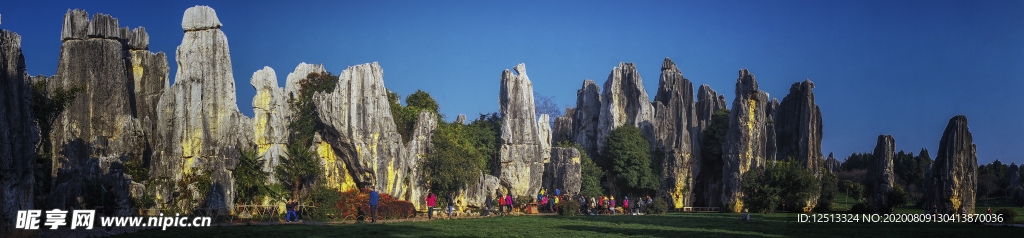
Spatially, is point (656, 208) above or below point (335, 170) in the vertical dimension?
below

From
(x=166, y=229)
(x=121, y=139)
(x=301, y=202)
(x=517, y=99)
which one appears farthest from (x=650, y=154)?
(x=166, y=229)

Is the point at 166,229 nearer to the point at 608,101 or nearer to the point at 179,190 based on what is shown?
the point at 179,190

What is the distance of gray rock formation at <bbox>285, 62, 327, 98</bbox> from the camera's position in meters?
43.4

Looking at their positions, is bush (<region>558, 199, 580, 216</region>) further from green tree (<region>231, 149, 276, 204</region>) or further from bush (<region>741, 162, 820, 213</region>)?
green tree (<region>231, 149, 276, 204</region>)

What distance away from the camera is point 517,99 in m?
51.6

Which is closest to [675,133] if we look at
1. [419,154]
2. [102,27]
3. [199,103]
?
[419,154]

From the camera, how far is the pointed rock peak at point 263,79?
3800cm

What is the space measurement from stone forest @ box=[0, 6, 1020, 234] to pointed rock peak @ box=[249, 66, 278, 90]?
0.21 feet

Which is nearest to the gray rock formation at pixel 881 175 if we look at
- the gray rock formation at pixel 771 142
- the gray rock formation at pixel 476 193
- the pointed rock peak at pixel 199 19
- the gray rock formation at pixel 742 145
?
the gray rock formation at pixel 742 145

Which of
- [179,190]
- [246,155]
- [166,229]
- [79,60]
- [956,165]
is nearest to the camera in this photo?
[166,229]

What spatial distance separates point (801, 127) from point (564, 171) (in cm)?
1893

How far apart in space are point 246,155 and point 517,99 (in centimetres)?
2387

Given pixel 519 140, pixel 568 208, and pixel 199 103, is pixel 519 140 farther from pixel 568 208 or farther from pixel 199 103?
pixel 199 103

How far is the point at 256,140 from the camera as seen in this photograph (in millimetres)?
36094
